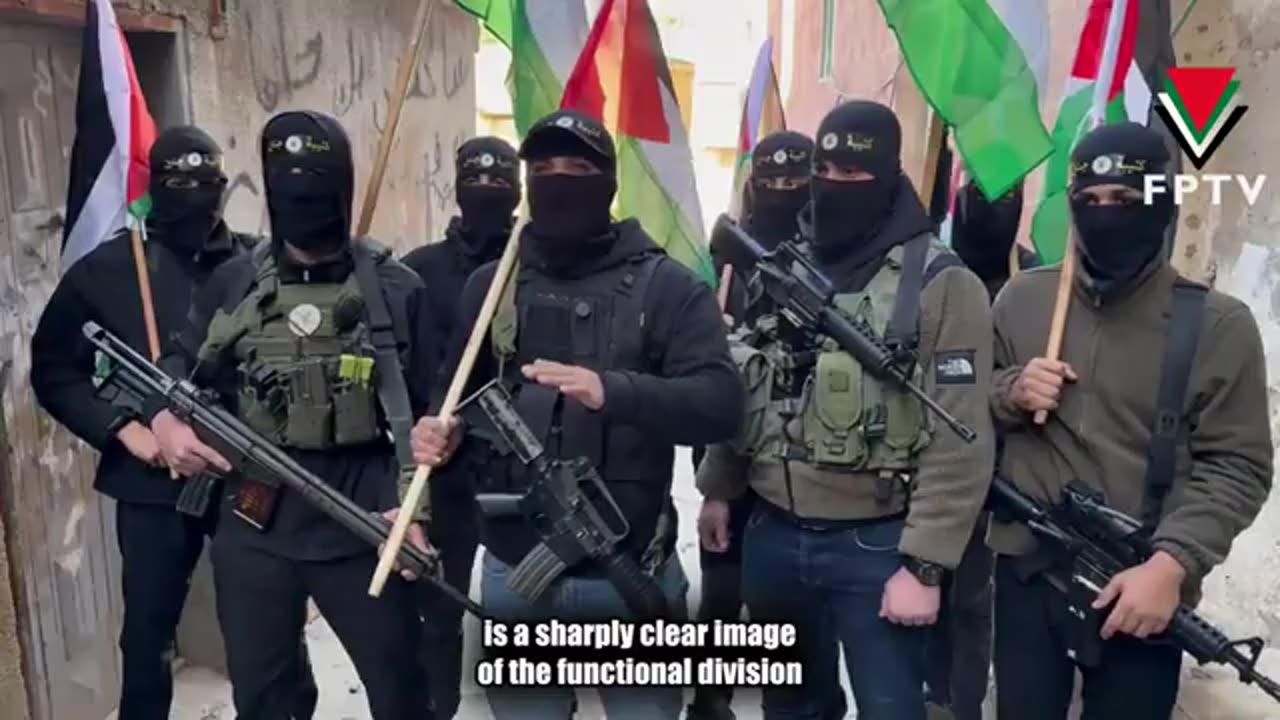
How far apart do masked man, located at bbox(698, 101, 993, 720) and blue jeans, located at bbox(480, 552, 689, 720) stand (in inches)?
14.1

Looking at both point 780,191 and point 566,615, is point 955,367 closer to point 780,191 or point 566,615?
point 566,615

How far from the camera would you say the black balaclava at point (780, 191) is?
4.29 m

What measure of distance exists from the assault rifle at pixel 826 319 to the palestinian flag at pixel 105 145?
6.26ft

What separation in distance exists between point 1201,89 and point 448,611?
12.0 ft

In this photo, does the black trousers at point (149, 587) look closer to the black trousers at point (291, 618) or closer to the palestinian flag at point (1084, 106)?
the black trousers at point (291, 618)

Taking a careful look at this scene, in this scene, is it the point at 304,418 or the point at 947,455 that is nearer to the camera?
the point at 947,455

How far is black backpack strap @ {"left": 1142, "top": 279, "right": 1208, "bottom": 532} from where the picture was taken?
235 cm

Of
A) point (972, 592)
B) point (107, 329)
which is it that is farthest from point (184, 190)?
point (972, 592)

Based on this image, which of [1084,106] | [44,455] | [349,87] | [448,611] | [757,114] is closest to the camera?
[1084,106]

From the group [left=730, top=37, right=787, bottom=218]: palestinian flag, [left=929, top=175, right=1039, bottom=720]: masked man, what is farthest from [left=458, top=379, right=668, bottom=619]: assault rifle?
[left=730, top=37, right=787, bottom=218]: palestinian flag

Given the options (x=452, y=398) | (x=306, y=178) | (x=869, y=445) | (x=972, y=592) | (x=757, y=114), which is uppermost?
(x=757, y=114)

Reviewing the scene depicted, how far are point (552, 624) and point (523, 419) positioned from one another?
0.53 metres

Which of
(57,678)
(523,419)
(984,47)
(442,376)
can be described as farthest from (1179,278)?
(57,678)

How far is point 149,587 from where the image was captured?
3.13 m
